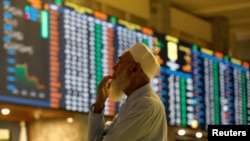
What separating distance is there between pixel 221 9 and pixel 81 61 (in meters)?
2.85

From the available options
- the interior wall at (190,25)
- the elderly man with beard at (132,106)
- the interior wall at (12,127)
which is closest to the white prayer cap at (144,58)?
the elderly man with beard at (132,106)

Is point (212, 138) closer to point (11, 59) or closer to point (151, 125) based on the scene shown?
point (11, 59)

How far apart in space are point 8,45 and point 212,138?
1272 mm

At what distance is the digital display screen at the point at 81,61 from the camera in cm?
347

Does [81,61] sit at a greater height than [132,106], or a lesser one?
greater

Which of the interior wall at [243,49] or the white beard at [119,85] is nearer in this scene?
the white beard at [119,85]

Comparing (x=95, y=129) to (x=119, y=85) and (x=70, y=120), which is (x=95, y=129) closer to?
(x=119, y=85)

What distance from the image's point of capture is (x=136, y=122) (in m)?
1.75

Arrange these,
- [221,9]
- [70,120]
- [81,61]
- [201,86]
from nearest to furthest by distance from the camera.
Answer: [81,61], [70,120], [201,86], [221,9]

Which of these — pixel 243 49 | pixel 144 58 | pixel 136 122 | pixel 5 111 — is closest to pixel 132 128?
pixel 136 122

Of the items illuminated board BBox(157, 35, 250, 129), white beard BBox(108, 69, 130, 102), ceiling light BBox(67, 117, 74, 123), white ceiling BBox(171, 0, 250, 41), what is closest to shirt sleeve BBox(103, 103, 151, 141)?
white beard BBox(108, 69, 130, 102)

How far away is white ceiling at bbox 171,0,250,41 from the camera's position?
20.4 ft

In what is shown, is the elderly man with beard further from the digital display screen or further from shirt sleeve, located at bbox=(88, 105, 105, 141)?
the digital display screen

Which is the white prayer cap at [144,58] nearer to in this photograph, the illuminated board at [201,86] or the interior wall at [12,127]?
the interior wall at [12,127]
